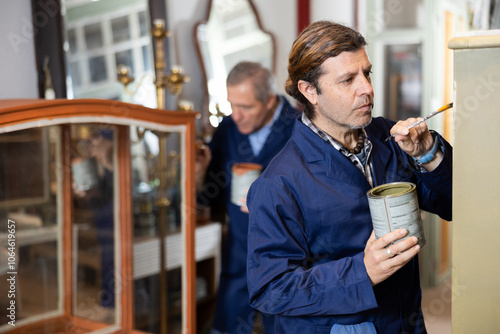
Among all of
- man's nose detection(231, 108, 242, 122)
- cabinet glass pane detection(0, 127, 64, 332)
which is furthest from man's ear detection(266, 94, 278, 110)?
cabinet glass pane detection(0, 127, 64, 332)

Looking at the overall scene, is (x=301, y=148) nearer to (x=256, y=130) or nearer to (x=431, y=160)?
(x=431, y=160)

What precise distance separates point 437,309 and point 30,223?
3.39m

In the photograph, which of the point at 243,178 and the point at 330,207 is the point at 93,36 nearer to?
the point at 243,178

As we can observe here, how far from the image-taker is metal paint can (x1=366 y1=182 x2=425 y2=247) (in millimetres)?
1228

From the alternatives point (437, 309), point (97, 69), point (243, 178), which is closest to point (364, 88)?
point (243, 178)

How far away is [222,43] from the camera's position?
3.49 m

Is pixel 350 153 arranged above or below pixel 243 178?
above

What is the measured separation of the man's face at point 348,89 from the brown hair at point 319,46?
15mm

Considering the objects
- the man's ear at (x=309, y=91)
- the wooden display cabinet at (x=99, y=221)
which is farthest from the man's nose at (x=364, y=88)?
the wooden display cabinet at (x=99, y=221)

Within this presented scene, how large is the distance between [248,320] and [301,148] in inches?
51.2

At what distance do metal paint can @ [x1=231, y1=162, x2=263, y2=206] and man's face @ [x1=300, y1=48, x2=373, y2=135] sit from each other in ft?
2.76

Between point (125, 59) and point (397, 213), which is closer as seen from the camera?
point (397, 213)

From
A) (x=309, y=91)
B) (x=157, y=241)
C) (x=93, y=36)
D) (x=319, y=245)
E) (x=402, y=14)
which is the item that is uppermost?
(x=402, y=14)

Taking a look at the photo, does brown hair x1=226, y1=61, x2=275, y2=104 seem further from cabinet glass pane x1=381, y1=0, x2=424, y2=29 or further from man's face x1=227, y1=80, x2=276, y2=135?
cabinet glass pane x1=381, y1=0, x2=424, y2=29
